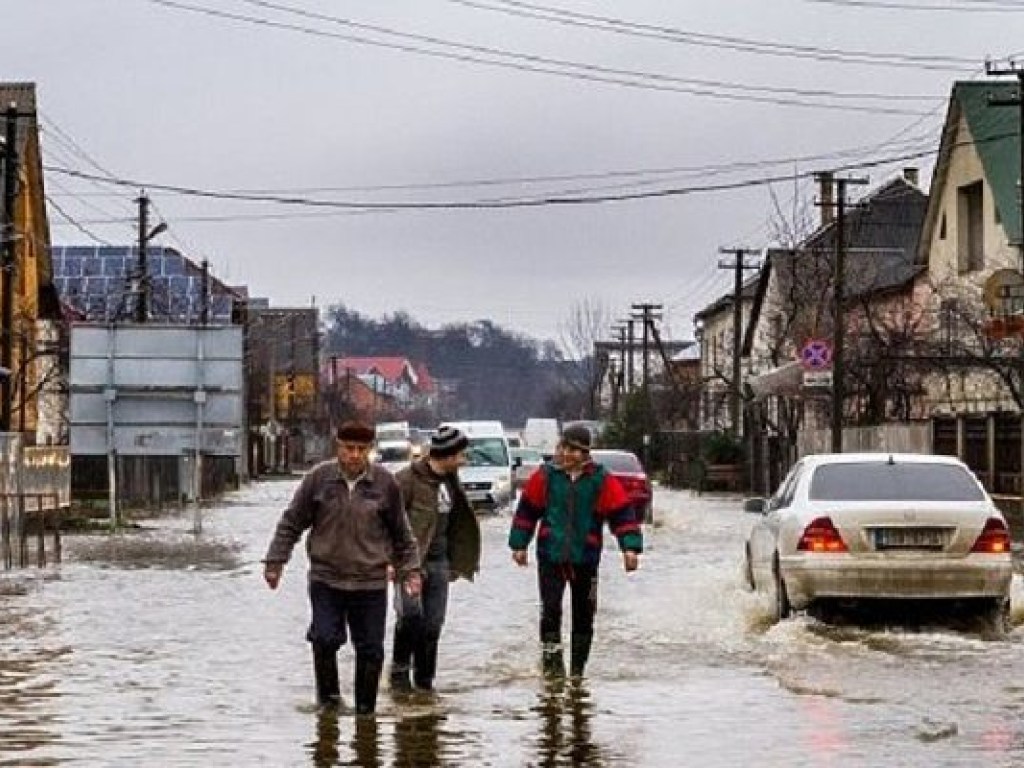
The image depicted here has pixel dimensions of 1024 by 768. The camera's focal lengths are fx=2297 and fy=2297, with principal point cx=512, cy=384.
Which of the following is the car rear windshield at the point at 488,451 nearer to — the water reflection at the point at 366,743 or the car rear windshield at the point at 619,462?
the car rear windshield at the point at 619,462

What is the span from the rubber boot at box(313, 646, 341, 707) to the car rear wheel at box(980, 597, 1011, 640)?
21.6 ft

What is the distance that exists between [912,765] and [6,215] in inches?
1307

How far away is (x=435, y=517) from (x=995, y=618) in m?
5.89

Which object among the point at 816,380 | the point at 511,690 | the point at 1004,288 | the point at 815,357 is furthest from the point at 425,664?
the point at 815,357

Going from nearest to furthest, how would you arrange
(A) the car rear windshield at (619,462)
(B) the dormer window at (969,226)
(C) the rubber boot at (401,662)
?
1. (C) the rubber boot at (401,662)
2. (A) the car rear windshield at (619,462)
3. (B) the dormer window at (969,226)

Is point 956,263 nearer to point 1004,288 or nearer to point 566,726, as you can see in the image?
point 1004,288

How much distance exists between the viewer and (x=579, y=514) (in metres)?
14.6

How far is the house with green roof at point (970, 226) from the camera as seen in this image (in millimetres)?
48750

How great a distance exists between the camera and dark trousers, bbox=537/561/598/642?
1460 centimetres

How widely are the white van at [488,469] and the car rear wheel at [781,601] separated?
30383 mm

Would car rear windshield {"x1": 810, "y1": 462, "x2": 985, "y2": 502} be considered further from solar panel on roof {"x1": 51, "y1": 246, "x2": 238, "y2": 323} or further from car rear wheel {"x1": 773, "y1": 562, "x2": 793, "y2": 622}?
solar panel on roof {"x1": 51, "y1": 246, "x2": 238, "y2": 323}

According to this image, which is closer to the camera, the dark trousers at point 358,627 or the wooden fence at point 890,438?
the dark trousers at point 358,627

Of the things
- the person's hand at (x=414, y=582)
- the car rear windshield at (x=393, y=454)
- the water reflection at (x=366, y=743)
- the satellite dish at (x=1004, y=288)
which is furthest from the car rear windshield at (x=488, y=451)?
the water reflection at (x=366, y=743)

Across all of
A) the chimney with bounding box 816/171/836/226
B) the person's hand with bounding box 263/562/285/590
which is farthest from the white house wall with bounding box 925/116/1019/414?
the person's hand with bounding box 263/562/285/590
